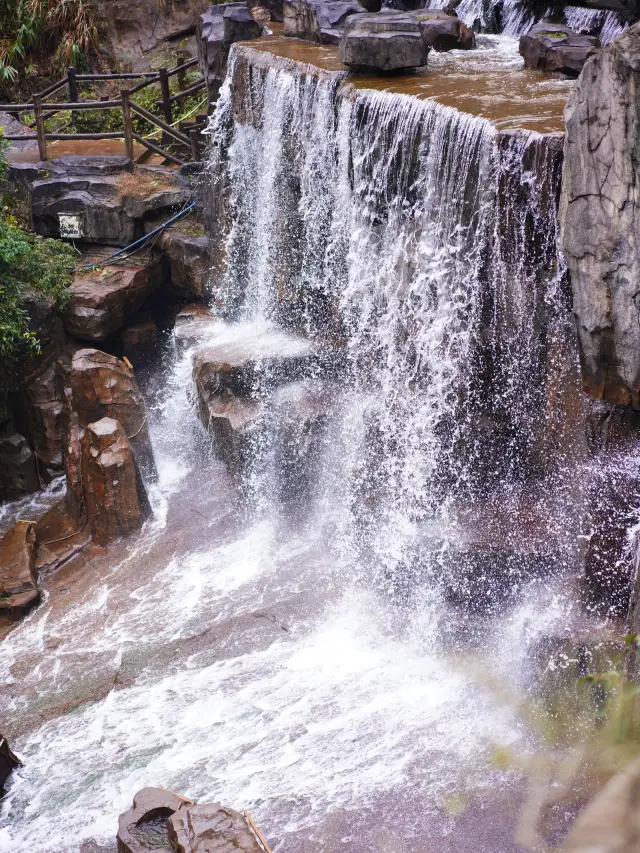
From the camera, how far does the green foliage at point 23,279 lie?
32.4 ft

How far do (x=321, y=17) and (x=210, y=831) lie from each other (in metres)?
9.42

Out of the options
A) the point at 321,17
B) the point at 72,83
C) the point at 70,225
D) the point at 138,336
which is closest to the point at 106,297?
the point at 138,336

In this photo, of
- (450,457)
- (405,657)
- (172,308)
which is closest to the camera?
(405,657)

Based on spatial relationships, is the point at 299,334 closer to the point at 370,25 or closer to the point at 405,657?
the point at 370,25

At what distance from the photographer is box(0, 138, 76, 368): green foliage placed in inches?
389

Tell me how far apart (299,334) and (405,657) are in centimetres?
441

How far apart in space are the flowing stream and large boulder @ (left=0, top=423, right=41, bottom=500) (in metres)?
1.96

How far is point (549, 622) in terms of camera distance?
20.7 ft

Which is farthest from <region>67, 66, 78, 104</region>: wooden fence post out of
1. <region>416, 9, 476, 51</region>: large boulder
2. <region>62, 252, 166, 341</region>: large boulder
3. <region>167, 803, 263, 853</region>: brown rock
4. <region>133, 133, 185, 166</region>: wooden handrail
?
<region>167, 803, 263, 853</region>: brown rock

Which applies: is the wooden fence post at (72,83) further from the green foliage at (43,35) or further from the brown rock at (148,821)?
the brown rock at (148,821)

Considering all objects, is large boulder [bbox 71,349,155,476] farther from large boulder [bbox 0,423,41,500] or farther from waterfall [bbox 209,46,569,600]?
waterfall [bbox 209,46,569,600]

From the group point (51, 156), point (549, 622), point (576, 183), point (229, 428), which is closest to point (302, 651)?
point (549, 622)

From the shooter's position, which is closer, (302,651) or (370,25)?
(302,651)

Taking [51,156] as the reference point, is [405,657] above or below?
below
